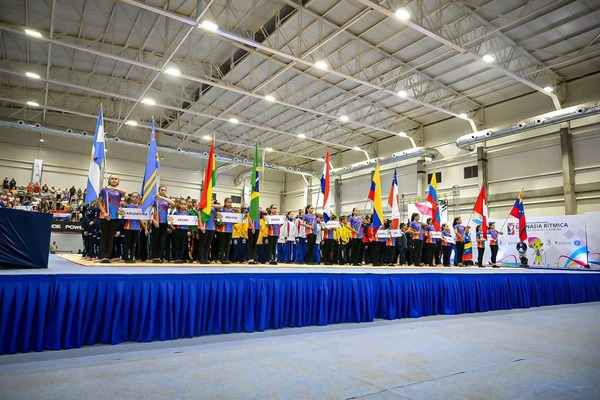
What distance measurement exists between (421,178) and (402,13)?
38.8ft

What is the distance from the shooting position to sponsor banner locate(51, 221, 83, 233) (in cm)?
1461

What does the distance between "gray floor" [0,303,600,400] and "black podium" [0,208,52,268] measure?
133cm

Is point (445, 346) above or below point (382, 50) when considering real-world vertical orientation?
below

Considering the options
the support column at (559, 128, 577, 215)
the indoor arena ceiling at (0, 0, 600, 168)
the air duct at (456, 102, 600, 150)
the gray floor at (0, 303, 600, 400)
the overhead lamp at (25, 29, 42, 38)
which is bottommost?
the gray floor at (0, 303, 600, 400)

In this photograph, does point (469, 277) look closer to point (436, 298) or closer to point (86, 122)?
point (436, 298)

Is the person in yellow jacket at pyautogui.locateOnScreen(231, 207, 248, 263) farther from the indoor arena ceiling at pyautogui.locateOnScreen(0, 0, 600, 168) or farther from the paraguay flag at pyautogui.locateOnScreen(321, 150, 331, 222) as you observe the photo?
the indoor arena ceiling at pyautogui.locateOnScreen(0, 0, 600, 168)

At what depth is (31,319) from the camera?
10.5 ft

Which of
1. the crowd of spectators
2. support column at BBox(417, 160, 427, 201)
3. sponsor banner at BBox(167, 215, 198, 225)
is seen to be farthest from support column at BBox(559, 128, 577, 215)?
the crowd of spectators

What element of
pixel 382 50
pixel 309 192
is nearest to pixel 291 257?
pixel 382 50

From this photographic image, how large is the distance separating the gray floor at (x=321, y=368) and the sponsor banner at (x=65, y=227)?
13.4 m

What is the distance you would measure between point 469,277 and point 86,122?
72.7 ft

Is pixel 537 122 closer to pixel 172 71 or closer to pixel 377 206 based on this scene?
pixel 377 206

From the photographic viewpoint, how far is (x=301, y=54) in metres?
12.8

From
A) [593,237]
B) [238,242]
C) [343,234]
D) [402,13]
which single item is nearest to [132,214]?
[238,242]
